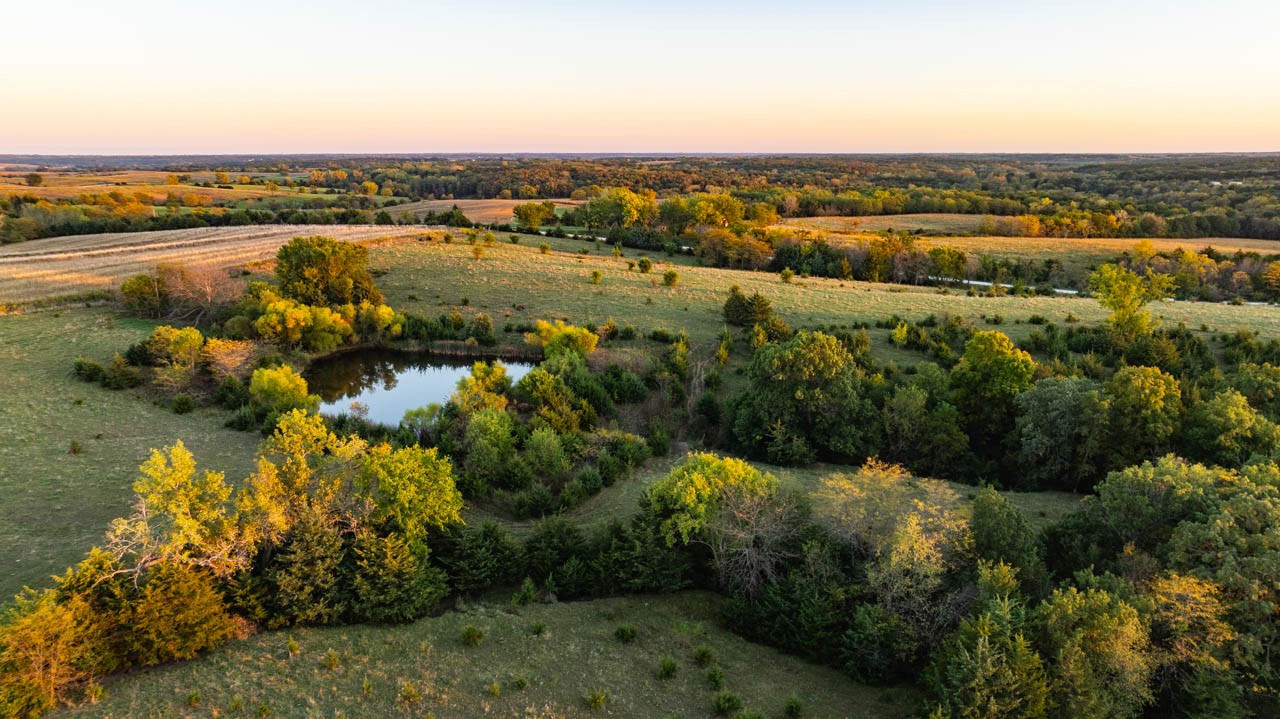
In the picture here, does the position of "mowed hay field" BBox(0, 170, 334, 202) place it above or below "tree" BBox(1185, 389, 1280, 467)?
above

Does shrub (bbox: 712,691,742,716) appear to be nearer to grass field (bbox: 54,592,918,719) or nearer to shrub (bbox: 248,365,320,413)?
grass field (bbox: 54,592,918,719)

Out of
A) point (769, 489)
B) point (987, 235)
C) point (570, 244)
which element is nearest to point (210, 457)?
point (769, 489)

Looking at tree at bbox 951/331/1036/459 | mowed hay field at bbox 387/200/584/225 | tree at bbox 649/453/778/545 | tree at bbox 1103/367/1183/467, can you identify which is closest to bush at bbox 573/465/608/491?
tree at bbox 649/453/778/545

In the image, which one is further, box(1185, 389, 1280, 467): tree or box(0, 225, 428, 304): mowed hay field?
box(0, 225, 428, 304): mowed hay field

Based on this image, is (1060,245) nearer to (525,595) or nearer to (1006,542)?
(1006,542)

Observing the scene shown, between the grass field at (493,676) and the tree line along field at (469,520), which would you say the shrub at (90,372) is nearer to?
the tree line along field at (469,520)

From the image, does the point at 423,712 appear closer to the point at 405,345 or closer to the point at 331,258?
the point at 405,345
